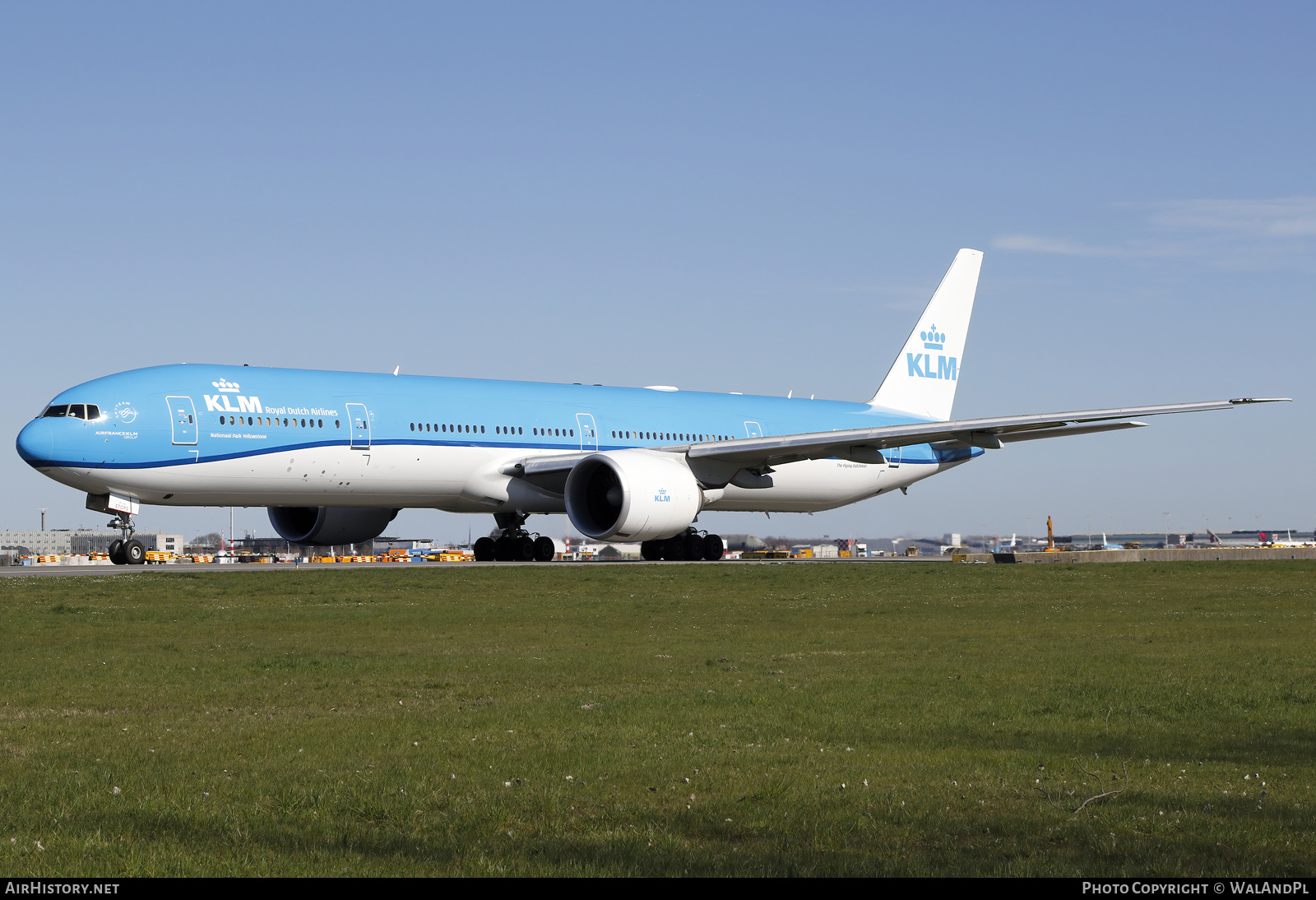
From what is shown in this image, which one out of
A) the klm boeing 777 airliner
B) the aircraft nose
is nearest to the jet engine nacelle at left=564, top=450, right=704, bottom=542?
the klm boeing 777 airliner

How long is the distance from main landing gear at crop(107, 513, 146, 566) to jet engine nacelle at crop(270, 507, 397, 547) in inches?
223

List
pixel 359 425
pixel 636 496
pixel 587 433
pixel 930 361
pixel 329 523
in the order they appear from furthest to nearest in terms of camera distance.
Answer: pixel 930 361, pixel 329 523, pixel 587 433, pixel 636 496, pixel 359 425

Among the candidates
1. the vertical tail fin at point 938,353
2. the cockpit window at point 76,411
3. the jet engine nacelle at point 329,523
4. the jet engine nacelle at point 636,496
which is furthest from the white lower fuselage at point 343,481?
the vertical tail fin at point 938,353

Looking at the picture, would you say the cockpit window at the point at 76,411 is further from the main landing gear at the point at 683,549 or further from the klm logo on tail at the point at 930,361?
the klm logo on tail at the point at 930,361

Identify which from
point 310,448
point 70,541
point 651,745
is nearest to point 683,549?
point 310,448

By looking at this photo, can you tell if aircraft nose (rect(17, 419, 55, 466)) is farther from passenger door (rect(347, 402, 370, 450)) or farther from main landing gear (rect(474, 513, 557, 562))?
main landing gear (rect(474, 513, 557, 562))

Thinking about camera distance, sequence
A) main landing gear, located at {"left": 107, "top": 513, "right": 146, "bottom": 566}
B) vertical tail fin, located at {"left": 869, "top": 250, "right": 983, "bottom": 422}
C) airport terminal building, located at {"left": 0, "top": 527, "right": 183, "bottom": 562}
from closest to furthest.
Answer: main landing gear, located at {"left": 107, "top": 513, "right": 146, "bottom": 566} < vertical tail fin, located at {"left": 869, "top": 250, "right": 983, "bottom": 422} < airport terminal building, located at {"left": 0, "top": 527, "right": 183, "bottom": 562}

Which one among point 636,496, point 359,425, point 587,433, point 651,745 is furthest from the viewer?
point 587,433

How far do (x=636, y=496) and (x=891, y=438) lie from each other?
284 inches

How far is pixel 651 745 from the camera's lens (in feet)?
28.2

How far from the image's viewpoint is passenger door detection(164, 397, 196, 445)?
29266 millimetres

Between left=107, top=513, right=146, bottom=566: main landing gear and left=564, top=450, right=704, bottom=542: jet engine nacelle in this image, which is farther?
left=564, top=450, right=704, bottom=542: jet engine nacelle

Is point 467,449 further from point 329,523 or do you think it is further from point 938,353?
point 938,353

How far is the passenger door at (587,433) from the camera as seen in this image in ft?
120
